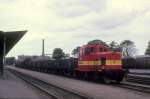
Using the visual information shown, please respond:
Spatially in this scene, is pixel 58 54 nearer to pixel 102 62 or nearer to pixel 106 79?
pixel 102 62

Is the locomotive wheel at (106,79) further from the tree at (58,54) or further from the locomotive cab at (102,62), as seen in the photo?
the tree at (58,54)

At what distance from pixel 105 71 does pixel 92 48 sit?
3.26m

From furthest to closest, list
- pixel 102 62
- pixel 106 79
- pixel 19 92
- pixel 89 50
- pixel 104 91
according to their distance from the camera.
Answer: pixel 89 50, pixel 102 62, pixel 106 79, pixel 104 91, pixel 19 92

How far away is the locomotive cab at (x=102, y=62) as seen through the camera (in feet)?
102

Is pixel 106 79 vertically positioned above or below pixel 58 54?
below

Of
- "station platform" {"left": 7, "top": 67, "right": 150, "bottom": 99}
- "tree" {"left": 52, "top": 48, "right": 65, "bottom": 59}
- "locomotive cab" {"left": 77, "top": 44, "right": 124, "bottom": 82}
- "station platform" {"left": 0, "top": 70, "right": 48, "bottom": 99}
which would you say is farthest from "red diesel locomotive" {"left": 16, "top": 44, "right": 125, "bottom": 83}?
"tree" {"left": 52, "top": 48, "right": 65, "bottom": 59}


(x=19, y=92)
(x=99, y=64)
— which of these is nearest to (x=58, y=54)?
(x=99, y=64)

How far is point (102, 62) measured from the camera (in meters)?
32.3

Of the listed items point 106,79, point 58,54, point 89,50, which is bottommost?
point 106,79

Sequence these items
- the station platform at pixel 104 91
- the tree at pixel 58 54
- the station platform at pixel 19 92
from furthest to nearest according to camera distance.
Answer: the tree at pixel 58 54 < the station platform at pixel 19 92 < the station platform at pixel 104 91

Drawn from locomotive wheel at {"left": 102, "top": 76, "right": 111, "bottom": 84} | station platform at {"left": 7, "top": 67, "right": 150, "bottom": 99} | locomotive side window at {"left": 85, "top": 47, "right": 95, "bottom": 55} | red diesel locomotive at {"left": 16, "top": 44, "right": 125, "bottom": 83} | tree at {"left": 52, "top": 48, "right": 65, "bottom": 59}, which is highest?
tree at {"left": 52, "top": 48, "right": 65, "bottom": 59}

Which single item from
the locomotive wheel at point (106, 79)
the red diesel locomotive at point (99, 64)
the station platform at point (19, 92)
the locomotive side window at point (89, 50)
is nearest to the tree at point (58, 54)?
the red diesel locomotive at point (99, 64)

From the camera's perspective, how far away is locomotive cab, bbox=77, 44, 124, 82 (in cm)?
3120

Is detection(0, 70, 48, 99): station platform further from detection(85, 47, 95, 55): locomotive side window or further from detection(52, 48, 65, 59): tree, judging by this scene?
detection(52, 48, 65, 59): tree
